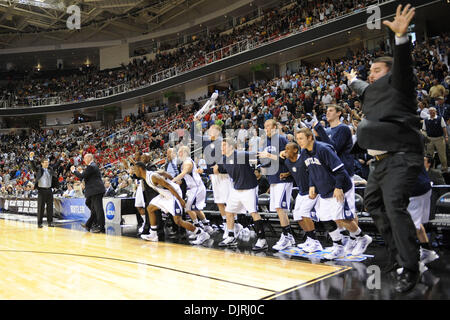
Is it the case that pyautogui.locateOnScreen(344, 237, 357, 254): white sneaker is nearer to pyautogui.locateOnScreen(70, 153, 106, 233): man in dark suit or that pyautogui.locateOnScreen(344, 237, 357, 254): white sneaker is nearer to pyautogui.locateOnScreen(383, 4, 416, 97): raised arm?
pyautogui.locateOnScreen(383, 4, 416, 97): raised arm

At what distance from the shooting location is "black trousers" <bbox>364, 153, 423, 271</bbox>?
9.29ft

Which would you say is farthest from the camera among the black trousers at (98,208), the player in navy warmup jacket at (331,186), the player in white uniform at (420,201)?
the black trousers at (98,208)

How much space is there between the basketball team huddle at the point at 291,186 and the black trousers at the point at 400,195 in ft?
2.39

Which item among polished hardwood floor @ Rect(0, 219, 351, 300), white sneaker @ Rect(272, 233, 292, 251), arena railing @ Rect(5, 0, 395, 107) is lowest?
polished hardwood floor @ Rect(0, 219, 351, 300)

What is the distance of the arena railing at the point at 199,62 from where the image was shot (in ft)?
63.5

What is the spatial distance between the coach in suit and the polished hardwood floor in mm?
965

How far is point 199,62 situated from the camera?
26.2 m

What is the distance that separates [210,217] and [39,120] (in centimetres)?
3497

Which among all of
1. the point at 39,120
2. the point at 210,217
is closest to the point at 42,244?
the point at 210,217

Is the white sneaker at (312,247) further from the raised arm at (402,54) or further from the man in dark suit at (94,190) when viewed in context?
the man in dark suit at (94,190)

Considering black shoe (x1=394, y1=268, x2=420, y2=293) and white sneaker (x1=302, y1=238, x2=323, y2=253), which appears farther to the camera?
white sneaker (x1=302, y1=238, x2=323, y2=253)

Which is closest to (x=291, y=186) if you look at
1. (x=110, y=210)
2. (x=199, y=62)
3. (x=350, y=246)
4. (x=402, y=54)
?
(x=350, y=246)
